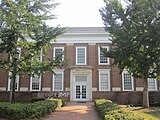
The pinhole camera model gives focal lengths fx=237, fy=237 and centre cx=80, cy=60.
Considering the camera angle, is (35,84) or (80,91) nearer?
(80,91)

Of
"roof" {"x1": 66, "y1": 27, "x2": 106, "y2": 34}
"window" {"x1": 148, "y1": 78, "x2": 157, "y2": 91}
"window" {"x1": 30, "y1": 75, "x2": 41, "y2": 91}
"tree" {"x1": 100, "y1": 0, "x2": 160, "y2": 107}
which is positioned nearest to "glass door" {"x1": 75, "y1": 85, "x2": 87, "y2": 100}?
"window" {"x1": 30, "y1": 75, "x2": 41, "y2": 91}

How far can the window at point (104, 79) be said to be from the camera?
31.9 meters

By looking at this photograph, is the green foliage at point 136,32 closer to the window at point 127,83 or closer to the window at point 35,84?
the window at point 127,83

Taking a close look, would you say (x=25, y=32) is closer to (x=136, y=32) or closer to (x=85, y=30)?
(x=136, y=32)

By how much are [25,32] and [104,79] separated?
54.5ft

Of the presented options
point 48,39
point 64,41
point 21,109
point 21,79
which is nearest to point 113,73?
point 64,41

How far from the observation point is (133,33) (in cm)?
1853

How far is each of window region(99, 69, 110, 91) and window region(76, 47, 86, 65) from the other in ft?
9.15

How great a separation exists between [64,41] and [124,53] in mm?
15541

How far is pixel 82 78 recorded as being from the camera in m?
32.3

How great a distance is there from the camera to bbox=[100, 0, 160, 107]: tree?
17.9 m

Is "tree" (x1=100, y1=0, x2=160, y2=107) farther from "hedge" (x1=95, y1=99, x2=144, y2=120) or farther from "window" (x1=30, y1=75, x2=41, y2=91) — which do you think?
"window" (x1=30, y1=75, x2=41, y2=91)

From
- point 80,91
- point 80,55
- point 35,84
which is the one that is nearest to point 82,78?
point 80,91

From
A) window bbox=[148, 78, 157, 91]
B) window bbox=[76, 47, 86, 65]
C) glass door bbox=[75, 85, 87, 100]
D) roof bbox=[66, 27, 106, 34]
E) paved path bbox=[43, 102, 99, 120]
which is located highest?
roof bbox=[66, 27, 106, 34]
